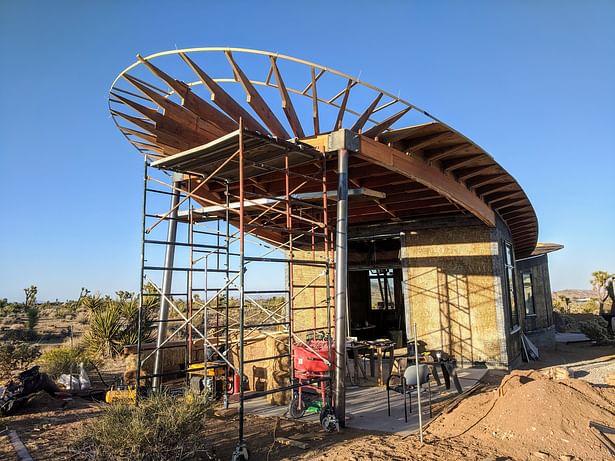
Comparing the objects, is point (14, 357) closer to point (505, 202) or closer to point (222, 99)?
point (222, 99)

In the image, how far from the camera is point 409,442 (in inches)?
224

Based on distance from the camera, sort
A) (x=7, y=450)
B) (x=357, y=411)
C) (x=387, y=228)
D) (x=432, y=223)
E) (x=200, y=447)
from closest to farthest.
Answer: (x=200, y=447) < (x=7, y=450) < (x=357, y=411) < (x=432, y=223) < (x=387, y=228)

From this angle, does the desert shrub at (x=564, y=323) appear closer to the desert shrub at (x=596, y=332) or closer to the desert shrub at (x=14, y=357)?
the desert shrub at (x=596, y=332)

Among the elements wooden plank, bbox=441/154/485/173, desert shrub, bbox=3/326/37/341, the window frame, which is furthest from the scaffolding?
desert shrub, bbox=3/326/37/341

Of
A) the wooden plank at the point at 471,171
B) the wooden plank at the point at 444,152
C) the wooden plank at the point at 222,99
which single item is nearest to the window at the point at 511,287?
the wooden plank at the point at 471,171

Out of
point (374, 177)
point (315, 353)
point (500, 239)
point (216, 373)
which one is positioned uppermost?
point (374, 177)

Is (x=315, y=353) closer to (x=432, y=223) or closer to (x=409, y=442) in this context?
(x=409, y=442)

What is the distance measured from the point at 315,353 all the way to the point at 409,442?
71.3 inches

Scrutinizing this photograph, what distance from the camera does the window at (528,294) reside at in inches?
711

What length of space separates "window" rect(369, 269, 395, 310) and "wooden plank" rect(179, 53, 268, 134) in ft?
37.0

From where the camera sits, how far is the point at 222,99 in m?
7.76

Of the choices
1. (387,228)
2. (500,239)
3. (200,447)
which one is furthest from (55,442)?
(500,239)

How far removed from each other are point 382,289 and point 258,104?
12665 mm

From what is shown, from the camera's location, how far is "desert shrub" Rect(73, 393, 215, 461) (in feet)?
15.8
